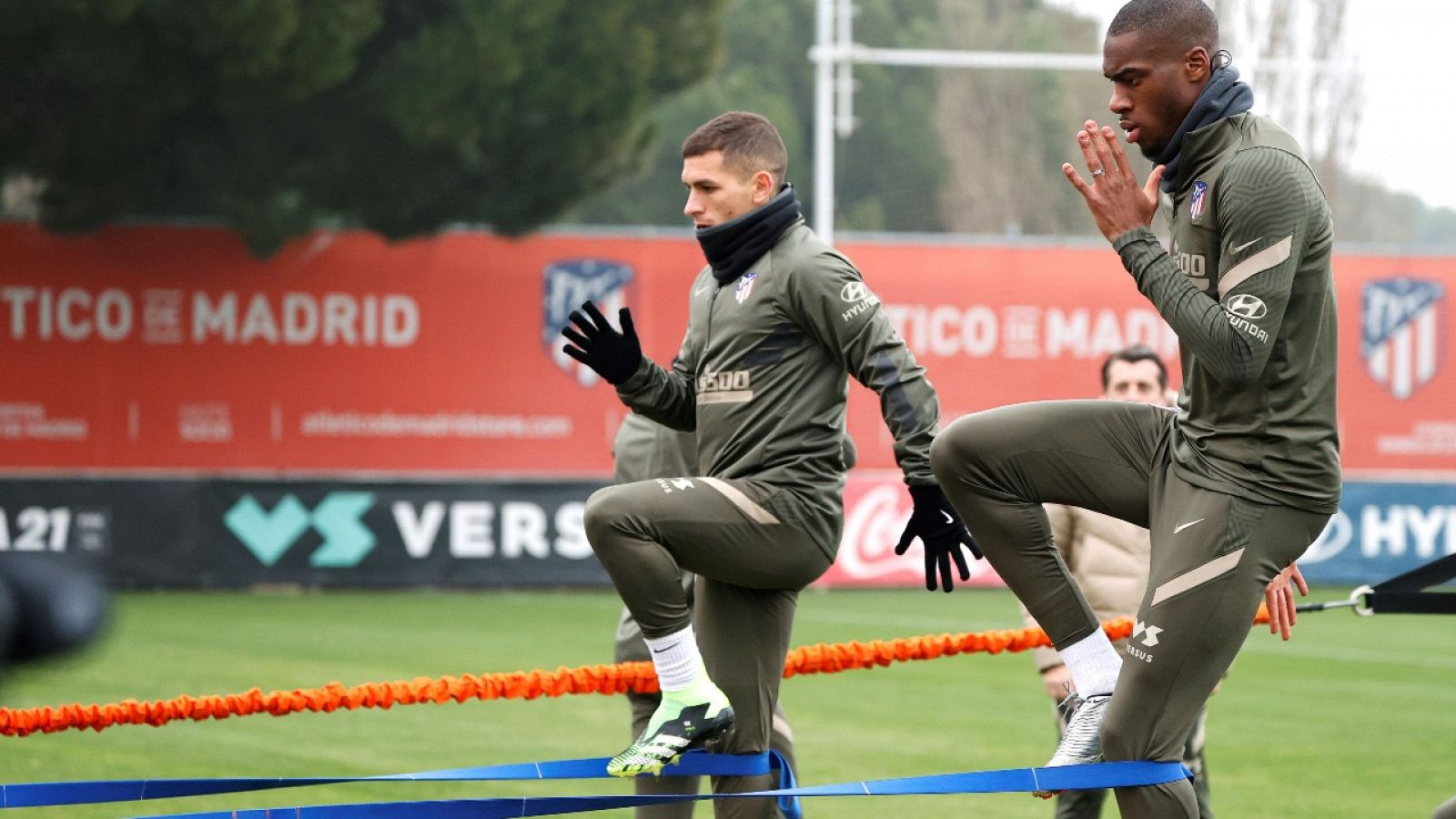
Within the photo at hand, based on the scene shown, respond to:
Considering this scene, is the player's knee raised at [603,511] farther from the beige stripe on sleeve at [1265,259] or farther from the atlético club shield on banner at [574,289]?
the atlético club shield on banner at [574,289]

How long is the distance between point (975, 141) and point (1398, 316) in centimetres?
3334

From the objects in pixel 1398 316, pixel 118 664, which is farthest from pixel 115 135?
pixel 1398 316

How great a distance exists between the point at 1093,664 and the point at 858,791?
0.69 metres

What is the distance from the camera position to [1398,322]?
25.3m

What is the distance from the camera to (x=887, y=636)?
56.5ft

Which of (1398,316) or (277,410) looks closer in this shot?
(277,410)

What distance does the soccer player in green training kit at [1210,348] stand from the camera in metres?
4.55

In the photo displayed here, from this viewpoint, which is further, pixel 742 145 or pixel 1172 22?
pixel 742 145

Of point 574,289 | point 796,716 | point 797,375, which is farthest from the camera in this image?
point 574,289

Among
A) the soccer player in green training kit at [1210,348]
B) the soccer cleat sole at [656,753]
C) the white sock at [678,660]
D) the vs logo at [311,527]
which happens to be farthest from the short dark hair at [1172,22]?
the vs logo at [311,527]

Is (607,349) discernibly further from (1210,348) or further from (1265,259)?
(1265,259)

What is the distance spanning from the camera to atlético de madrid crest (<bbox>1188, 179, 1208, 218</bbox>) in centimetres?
470

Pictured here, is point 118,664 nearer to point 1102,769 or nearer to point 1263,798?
point 1263,798

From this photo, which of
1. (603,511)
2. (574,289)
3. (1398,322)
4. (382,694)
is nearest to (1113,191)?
→ (603,511)
